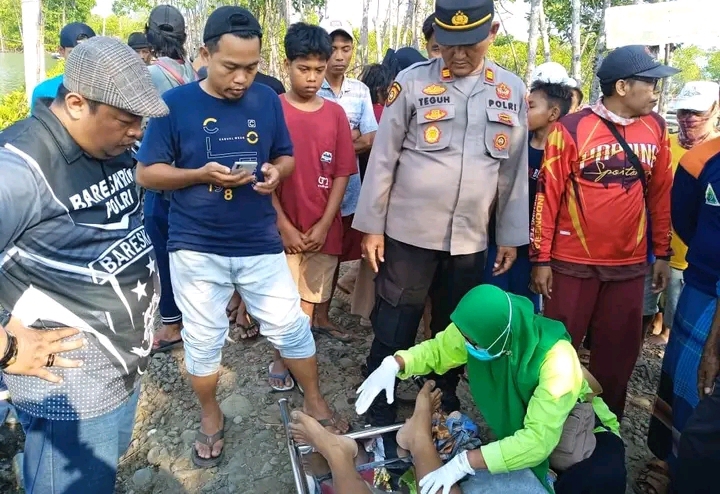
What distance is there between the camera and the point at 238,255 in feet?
7.51

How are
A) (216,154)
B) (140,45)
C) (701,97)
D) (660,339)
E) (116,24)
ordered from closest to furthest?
(216,154) → (701,97) → (660,339) → (140,45) → (116,24)

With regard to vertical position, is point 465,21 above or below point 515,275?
above

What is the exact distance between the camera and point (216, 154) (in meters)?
2.21

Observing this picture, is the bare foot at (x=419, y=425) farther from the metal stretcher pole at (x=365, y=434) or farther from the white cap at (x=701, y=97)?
the white cap at (x=701, y=97)

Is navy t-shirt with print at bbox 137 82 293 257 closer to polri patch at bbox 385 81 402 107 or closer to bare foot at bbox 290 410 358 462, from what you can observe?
polri patch at bbox 385 81 402 107

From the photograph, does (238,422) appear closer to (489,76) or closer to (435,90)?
(435,90)

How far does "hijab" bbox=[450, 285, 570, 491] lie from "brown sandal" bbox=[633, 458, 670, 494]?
2.54 feet

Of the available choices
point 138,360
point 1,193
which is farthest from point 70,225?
point 138,360

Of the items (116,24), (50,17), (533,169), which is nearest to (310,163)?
(533,169)

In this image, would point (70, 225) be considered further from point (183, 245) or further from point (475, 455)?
point (475, 455)

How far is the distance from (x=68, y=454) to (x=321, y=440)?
3.00ft

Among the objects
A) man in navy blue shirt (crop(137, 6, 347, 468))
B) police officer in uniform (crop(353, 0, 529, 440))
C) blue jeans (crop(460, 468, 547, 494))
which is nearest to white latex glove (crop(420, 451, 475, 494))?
blue jeans (crop(460, 468, 547, 494))

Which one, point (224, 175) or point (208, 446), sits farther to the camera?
point (208, 446)

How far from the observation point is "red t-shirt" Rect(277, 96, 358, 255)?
2.83 m
